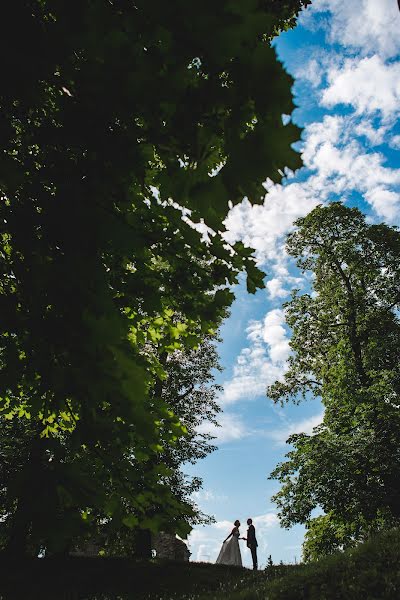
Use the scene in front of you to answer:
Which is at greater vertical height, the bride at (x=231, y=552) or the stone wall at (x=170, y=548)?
the stone wall at (x=170, y=548)

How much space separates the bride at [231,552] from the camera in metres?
17.2

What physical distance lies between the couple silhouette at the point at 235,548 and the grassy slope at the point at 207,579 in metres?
1.57

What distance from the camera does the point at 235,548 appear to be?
57.5ft

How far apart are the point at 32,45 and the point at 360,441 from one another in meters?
16.0

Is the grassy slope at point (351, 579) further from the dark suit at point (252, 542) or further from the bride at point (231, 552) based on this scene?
the bride at point (231, 552)

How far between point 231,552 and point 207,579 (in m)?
4.26

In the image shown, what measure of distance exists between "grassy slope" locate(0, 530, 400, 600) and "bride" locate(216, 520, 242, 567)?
156cm

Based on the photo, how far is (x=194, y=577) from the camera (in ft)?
44.9

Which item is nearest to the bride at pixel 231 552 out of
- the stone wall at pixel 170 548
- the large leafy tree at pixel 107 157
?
the stone wall at pixel 170 548

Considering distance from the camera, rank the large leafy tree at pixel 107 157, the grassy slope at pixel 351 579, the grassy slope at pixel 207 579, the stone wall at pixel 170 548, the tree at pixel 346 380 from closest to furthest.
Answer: the large leafy tree at pixel 107 157
the grassy slope at pixel 351 579
the grassy slope at pixel 207 579
the tree at pixel 346 380
the stone wall at pixel 170 548

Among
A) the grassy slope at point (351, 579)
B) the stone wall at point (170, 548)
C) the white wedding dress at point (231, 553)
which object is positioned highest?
the stone wall at point (170, 548)

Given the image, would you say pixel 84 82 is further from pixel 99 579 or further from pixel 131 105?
pixel 99 579

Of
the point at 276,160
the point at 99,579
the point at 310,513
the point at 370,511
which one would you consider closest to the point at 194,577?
the point at 99,579

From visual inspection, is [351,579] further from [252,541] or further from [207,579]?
[252,541]
